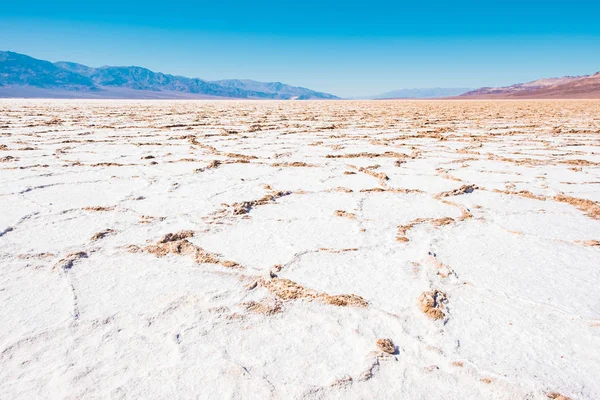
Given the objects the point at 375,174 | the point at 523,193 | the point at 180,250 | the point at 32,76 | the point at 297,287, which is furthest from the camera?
the point at 32,76

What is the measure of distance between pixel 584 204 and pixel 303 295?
5.98ft

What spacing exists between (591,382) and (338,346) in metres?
0.55

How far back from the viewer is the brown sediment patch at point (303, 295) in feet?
4.16

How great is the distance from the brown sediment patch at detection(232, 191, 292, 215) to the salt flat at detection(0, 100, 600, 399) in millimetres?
11

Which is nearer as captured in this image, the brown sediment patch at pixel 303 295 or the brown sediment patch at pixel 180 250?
the brown sediment patch at pixel 303 295

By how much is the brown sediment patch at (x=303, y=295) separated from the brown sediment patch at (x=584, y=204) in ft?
4.95

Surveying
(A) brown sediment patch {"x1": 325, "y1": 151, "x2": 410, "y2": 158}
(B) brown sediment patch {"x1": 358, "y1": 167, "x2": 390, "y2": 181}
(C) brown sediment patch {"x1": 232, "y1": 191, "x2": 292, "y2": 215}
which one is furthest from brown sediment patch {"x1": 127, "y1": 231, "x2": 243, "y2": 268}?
(A) brown sediment patch {"x1": 325, "y1": 151, "x2": 410, "y2": 158}

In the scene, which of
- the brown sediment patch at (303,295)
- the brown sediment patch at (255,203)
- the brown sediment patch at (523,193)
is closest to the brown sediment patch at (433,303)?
the brown sediment patch at (303,295)

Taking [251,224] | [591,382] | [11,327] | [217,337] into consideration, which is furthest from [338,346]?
[251,224]

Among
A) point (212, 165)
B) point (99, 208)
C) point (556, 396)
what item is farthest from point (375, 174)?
point (556, 396)

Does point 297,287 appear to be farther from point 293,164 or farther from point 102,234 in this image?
point 293,164

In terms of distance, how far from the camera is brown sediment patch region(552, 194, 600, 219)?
2.16 meters

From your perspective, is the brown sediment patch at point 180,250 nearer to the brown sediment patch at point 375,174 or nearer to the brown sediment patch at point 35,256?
the brown sediment patch at point 35,256

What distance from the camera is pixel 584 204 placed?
7.60ft
